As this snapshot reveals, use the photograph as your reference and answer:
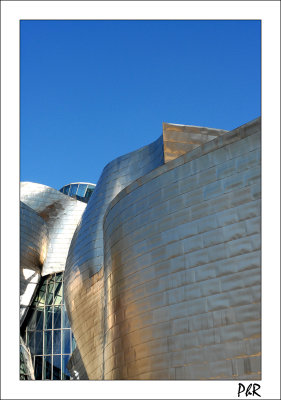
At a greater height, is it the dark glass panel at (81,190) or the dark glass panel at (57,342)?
the dark glass panel at (81,190)

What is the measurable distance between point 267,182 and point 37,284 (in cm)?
1883

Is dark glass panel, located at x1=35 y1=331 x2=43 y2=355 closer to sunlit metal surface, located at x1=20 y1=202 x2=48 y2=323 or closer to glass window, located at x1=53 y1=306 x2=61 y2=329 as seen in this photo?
glass window, located at x1=53 y1=306 x2=61 y2=329

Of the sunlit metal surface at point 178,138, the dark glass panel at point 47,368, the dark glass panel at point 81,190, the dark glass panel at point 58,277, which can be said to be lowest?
the dark glass panel at point 47,368

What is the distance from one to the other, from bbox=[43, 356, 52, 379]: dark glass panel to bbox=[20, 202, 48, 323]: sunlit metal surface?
181cm

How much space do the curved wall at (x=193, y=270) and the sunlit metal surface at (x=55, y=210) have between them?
1481 cm

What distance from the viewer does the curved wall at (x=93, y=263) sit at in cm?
1503

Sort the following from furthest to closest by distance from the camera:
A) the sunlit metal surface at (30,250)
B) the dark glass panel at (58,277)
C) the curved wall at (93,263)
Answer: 1. the dark glass panel at (58,277)
2. the sunlit metal surface at (30,250)
3. the curved wall at (93,263)

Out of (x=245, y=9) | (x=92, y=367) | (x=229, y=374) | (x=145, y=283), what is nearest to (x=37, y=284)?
(x=92, y=367)

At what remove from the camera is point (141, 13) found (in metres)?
7.88

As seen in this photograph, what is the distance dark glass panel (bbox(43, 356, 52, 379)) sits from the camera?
24.2 m

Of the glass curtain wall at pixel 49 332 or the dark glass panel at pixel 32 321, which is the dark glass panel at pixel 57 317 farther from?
the dark glass panel at pixel 32 321

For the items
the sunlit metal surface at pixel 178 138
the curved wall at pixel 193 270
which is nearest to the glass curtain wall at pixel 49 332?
the sunlit metal surface at pixel 178 138

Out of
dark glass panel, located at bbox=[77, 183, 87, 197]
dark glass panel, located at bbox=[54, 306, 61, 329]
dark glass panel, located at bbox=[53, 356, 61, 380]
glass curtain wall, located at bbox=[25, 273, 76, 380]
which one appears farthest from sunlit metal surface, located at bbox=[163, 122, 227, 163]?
dark glass panel, located at bbox=[77, 183, 87, 197]

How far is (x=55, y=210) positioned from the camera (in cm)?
2680
